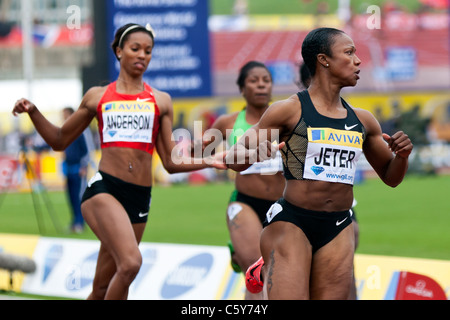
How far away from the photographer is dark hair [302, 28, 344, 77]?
5.25 metres

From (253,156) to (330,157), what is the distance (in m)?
0.50

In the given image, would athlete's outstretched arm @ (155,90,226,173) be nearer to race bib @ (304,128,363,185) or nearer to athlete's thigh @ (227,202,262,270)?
athlete's thigh @ (227,202,262,270)

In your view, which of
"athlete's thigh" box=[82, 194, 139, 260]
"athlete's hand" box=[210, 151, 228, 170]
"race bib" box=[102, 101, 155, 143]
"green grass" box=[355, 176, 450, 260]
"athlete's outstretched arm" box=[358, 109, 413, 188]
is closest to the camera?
"athlete's outstretched arm" box=[358, 109, 413, 188]

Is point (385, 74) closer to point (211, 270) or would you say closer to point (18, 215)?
point (18, 215)

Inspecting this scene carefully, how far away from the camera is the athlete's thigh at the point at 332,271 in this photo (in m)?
5.11

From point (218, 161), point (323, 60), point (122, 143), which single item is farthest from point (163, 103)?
point (323, 60)

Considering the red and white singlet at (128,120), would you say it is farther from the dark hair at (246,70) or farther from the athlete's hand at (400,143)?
the athlete's hand at (400,143)

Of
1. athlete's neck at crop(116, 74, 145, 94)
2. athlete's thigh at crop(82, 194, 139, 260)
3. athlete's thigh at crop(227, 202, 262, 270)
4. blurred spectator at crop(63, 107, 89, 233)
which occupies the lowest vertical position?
blurred spectator at crop(63, 107, 89, 233)

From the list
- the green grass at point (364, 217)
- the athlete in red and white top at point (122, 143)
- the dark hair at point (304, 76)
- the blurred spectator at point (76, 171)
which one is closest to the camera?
the athlete in red and white top at point (122, 143)

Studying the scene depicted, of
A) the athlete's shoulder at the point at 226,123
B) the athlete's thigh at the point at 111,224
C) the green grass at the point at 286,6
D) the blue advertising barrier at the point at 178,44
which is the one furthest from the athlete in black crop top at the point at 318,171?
the green grass at the point at 286,6

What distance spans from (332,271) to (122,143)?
245cm

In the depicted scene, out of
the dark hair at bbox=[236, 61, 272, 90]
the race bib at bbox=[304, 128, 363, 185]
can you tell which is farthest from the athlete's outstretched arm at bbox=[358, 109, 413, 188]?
the dark hair at bbox=[236, 61, 272, 90]
